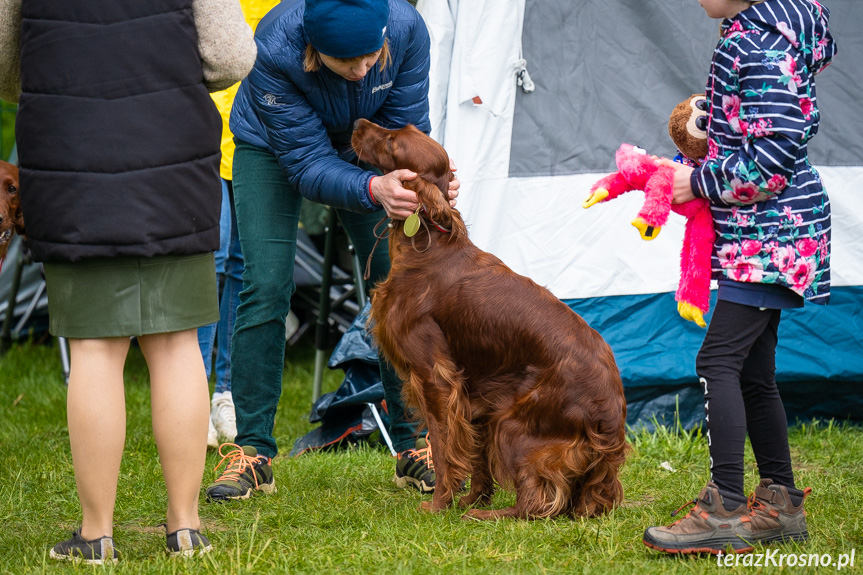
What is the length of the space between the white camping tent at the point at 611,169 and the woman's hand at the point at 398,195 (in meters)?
1.35

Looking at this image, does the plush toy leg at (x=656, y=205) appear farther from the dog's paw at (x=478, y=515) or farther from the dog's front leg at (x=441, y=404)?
the dog's paw at (x=478, y=515)

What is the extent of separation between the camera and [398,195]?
2.73 meters

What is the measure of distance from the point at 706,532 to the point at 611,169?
7.28 ft

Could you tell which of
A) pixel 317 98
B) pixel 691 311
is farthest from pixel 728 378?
pixel 317 98

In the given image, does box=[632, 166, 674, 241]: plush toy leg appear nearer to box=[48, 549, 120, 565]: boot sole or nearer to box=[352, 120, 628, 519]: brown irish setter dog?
box=[352, 120, 628, 519]: brown irish setter dog

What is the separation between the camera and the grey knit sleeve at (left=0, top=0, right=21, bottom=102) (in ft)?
7.22

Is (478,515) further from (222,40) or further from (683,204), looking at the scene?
(222,40)

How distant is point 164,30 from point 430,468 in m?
1.73

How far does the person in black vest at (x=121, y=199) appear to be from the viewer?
6.97 feet

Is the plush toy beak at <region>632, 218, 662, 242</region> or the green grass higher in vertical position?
the plush toy beak at <region>632, 218, 662, 242</region>

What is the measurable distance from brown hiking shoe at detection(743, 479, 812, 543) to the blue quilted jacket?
1.44m

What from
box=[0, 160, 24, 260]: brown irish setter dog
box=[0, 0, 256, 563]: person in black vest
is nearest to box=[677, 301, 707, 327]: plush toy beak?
box=[0, 0, 256, 563]: person in black vest

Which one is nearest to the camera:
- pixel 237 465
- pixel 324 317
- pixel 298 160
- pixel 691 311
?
pixel 691 311

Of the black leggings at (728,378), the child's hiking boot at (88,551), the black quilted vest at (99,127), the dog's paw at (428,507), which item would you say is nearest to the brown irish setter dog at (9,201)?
the black quilted vest at (99,127)
